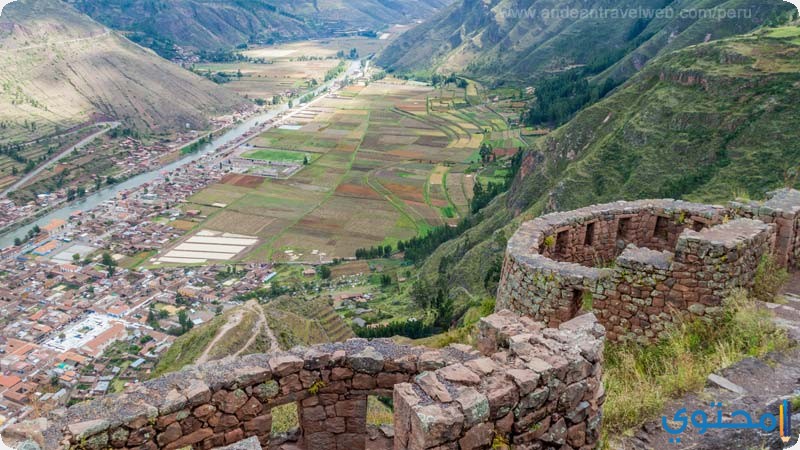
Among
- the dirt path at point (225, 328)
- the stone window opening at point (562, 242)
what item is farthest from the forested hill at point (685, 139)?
the stone window opening at point (562, 242)

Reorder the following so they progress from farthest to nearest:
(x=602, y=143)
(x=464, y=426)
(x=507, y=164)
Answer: (x=507, y=164) → (x=602, y=143) → (x=464, y=426)

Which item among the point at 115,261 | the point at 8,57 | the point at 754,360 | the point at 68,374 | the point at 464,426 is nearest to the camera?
the point at 464,426

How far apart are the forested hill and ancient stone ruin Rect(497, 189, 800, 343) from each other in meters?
23.9

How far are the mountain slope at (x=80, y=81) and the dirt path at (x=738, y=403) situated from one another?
153 meters

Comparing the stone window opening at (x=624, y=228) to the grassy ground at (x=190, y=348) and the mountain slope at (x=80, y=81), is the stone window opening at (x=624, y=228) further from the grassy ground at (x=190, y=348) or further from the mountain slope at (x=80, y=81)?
the mountain slope at (x=80, y=81)

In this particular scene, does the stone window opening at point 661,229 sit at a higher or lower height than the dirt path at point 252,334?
higher

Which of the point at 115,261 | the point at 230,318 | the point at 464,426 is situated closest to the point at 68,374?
the point at 230,318

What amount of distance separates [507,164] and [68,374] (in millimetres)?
80617

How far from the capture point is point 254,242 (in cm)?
8838

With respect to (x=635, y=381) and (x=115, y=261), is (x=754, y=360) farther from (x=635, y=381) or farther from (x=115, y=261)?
(x=115, y=261)

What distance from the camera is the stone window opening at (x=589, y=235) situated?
13.7m

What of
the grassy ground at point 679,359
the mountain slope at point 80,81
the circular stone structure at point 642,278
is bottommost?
the grassy ground at point 679,359

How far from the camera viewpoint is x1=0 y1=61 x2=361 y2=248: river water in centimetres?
9594

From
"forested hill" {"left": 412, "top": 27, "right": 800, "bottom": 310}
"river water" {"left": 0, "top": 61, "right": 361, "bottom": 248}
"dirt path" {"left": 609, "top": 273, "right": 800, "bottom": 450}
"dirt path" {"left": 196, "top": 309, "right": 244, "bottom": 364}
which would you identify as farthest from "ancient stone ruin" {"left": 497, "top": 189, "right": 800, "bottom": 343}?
"river water" {"left": 0, "top": 61, "right": 361, "bottom": 248}
